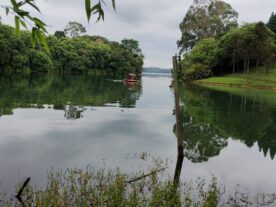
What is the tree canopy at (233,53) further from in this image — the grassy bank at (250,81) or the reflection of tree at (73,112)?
the reflection of tree at (73,112)

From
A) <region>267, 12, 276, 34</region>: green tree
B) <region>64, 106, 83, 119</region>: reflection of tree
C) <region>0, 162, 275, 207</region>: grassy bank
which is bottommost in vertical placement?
<region>64, 106, 83, 119</region>: reflection of tree

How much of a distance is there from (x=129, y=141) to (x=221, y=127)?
9496mm

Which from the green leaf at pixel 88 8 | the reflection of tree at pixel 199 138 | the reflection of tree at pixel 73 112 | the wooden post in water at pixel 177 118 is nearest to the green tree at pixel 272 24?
the reflection of tree at pixel 199 138

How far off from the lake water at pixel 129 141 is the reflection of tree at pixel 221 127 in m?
0.06

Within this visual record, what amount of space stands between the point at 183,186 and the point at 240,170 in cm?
443

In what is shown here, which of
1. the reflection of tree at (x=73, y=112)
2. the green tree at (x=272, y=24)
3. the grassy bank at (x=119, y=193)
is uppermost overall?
the green tree at (x=272, y=24)

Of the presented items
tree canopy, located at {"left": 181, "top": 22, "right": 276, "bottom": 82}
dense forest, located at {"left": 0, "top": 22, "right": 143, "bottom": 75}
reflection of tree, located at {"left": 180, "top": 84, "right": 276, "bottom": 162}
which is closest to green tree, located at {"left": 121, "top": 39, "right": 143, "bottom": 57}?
dense forest, located at {"left": 0, "top": 22, "right": 143, "bottom": 75}

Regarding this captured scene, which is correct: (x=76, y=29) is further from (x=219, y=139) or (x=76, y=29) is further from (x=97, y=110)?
(x=219, y=139)

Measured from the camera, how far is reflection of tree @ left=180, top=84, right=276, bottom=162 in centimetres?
2031

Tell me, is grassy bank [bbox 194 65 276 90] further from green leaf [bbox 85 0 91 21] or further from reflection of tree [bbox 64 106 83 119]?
green leaf [bbox 85 0 91 21]

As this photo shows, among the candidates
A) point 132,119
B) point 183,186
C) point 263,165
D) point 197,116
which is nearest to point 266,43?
point 197,116

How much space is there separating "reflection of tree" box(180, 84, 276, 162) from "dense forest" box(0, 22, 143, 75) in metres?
72.3

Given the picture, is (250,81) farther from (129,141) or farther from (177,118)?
(177,118)

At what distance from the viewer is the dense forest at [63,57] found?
99500mm
